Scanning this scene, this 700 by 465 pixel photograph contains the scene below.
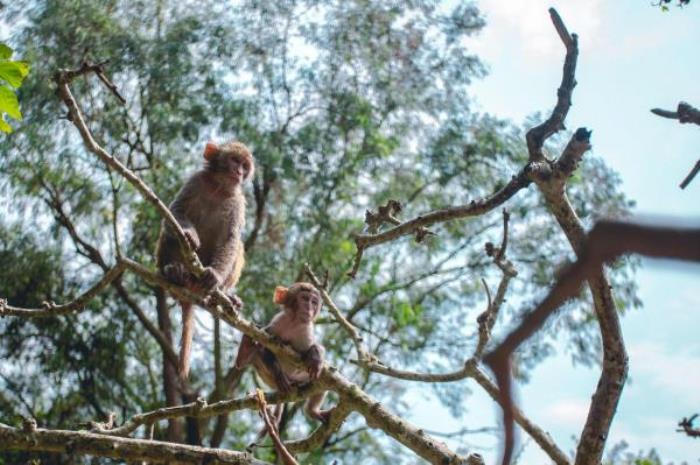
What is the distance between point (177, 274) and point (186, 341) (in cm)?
81

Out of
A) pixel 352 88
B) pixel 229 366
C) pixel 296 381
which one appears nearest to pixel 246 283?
pixel 229 366

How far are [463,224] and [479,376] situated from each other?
31.0ft

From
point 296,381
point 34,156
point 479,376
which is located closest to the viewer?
point 479,376

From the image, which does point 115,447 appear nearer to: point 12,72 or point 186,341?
point 12,72

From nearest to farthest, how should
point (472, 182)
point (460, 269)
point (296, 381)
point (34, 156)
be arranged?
point (296, 381)
point (34, 156)
point (472, 182)
point (460, 269)

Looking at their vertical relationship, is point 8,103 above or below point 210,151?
below

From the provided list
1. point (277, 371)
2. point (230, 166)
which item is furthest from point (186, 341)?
point (230, 166)

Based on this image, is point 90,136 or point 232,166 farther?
point 232,166

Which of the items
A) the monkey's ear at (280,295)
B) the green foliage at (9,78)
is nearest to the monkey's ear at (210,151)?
the monkey's ear at (280,295)

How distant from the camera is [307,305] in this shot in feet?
25.0

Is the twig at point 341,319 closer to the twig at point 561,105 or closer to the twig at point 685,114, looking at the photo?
the twig at point 561,105

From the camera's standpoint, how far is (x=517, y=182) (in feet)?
13.8

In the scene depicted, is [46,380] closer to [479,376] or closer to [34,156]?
[34,156]

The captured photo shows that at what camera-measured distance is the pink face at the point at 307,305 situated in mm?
7520
